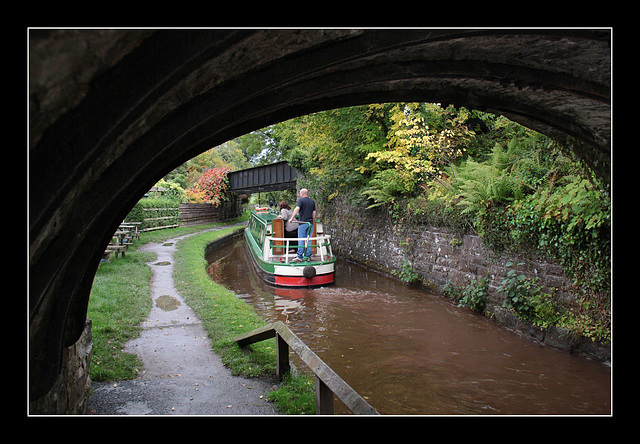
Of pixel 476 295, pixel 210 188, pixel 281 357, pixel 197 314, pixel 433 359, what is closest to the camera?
pixel 281 357

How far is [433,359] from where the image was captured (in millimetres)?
7059

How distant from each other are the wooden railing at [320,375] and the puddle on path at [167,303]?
10.7ft

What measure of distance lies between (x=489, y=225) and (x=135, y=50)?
9.02 m

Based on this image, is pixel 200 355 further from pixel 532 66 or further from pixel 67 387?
pixel 532 66

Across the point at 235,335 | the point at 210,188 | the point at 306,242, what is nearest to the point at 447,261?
the point at 306,242

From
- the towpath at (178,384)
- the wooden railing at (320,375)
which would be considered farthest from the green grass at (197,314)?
the wooden railing at (320,375)

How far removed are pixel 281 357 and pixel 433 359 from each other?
9.56ft

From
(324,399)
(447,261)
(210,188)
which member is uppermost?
(210,188)

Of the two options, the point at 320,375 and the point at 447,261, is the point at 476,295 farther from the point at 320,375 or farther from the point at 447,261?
the point at 320,375

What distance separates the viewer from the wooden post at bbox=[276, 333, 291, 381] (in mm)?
5461

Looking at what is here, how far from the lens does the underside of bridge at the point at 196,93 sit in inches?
58.1

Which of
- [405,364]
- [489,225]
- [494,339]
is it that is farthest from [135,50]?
[489,225]

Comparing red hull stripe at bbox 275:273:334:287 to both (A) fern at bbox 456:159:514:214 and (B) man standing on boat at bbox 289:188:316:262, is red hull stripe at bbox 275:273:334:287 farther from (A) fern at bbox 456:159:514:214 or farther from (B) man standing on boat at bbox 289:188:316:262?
(A) fern at bbox 456:159:514:214
